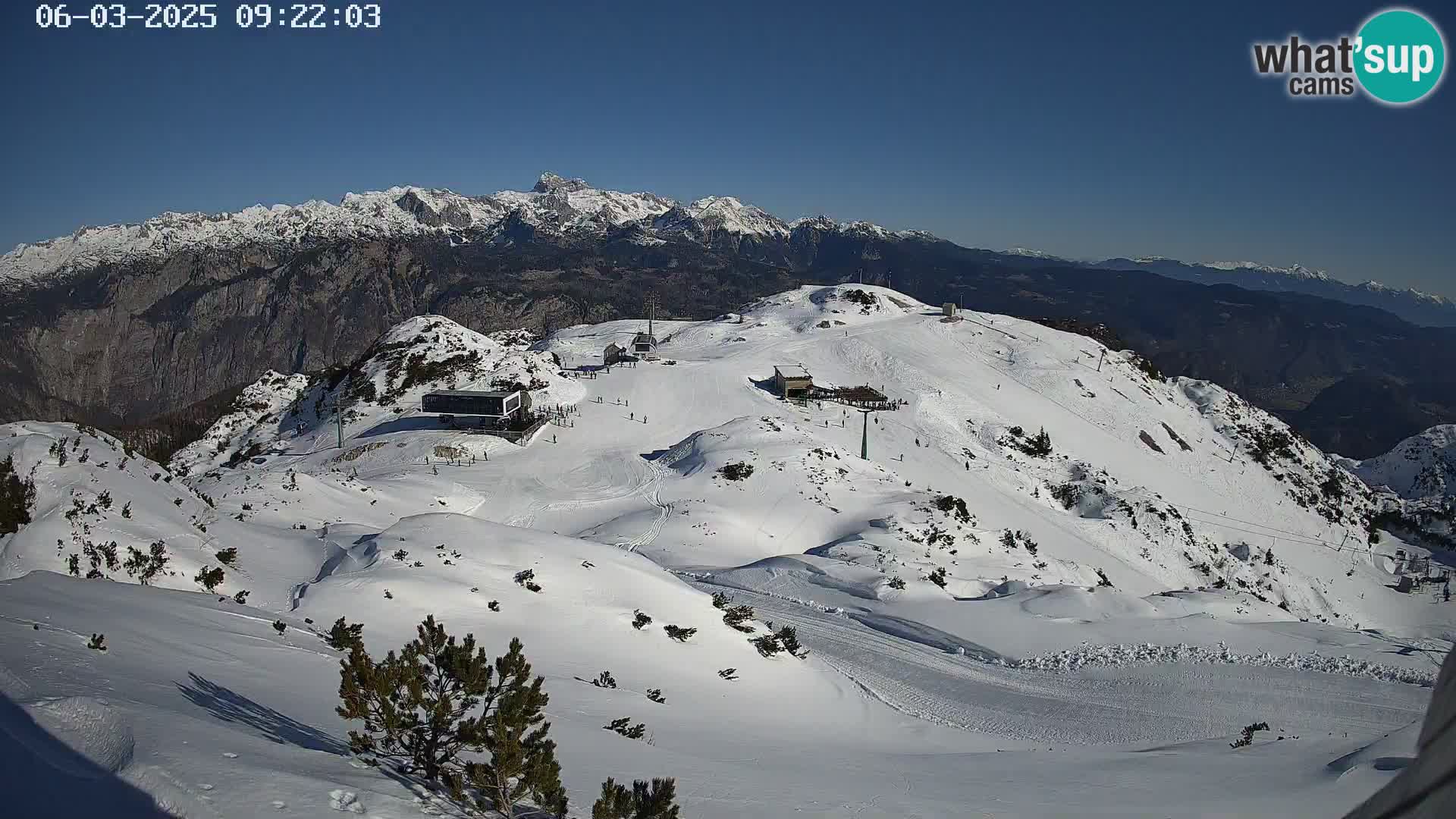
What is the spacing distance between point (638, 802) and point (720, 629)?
36.2 ft

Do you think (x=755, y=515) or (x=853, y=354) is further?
(x=853, y=354)

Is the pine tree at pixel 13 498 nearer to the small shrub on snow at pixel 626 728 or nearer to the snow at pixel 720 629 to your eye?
the snow at pixel 720 629

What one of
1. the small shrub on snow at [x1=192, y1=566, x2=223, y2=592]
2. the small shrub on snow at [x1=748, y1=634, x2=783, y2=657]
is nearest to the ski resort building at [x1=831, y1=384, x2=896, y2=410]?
the small shrub on snow at [x1=748, y1=634, x2=783, y2=657]

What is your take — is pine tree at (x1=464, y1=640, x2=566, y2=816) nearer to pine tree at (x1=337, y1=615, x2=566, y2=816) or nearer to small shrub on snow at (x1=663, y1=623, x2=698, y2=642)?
pine tree at (x1=337, y1=615, x2=566, y2=816)

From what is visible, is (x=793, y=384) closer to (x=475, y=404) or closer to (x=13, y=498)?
(x=475, y=404)

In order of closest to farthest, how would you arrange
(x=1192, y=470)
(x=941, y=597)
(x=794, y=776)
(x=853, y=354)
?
(x=794, y=776)
(x=941, y=597)
(x=1192, y=470)
(x=853, y=354)

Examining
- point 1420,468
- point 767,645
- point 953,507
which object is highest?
point 1420,468

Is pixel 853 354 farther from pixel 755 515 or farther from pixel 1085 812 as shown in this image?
pixel 1085 812

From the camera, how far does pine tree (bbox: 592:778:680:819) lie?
589 centimetres

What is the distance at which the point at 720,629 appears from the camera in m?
17.2

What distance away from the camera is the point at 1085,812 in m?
9.10

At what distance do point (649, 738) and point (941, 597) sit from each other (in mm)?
14154

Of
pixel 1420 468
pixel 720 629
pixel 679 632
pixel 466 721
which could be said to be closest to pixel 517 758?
pixel 466 721

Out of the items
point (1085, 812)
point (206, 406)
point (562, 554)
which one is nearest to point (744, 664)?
point (562, 554)
